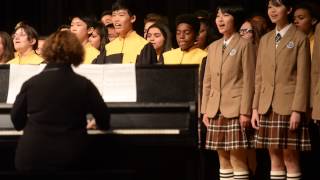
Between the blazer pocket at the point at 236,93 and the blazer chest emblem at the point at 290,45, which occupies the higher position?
the blazer chest emblem at the point at 290,45

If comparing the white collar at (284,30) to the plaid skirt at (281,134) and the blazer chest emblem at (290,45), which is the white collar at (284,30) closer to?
the blazer chest emblem at (290,45)

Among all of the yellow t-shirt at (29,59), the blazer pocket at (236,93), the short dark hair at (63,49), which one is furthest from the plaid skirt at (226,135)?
the yellow t-shirt at (29,59)

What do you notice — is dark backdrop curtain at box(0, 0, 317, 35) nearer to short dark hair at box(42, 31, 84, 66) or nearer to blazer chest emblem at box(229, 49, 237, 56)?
blazer chest emblem at box(229, 49, 237, 56)

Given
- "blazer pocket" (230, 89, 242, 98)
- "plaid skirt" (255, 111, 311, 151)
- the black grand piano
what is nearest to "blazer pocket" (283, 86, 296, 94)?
"plaid skirt" (255, 111, 311, 151)

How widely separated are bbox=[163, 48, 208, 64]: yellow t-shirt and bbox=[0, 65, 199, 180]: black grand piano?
854mm

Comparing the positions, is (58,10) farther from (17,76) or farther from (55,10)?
(17,76)

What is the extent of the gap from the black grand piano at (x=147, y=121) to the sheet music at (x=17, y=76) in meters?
0.10

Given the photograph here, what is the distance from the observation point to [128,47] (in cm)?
702

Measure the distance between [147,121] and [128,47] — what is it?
60.5 inches

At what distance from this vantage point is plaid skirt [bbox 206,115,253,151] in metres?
5.78

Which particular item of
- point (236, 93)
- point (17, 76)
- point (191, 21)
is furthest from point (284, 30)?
point (17, 76)

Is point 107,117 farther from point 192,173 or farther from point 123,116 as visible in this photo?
point 192,173

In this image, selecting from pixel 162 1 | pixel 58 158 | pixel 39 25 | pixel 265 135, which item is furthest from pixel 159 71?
pixel 39 25

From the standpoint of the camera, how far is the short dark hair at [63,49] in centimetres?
487
